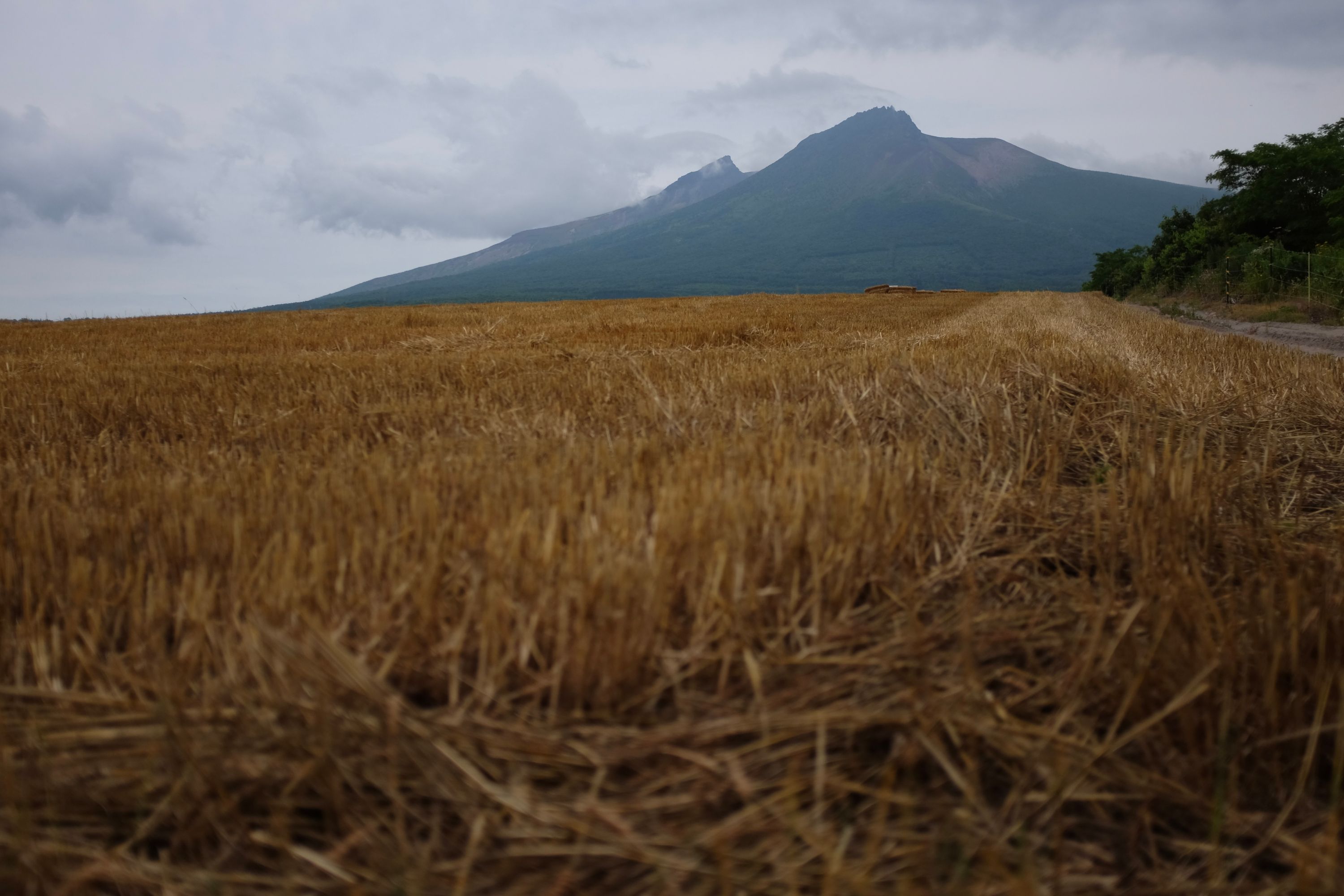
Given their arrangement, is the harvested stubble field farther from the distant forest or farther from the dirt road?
the distant forest

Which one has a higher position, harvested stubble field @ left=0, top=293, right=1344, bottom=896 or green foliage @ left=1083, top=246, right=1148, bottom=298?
green foliage @ left=1083, top=246, right=1148, bottom=298

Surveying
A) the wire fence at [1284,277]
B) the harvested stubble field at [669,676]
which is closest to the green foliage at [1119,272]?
the wire fence at [1284,277]

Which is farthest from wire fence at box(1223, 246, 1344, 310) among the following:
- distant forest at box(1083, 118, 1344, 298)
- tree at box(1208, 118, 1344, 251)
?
tree at box(1208, 118, 1344, 251)

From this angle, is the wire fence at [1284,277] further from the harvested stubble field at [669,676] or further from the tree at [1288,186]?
the harvested stubble field at [669,676]

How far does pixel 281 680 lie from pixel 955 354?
189 inches

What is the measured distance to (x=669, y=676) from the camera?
1306 mm

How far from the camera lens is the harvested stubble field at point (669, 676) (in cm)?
103

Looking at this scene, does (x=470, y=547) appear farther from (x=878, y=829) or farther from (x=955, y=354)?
(x=955, y=354)

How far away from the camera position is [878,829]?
924mm

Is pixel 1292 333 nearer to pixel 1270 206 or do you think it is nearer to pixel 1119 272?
pixel 1270 206

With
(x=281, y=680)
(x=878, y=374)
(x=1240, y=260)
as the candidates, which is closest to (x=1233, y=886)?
(x=281, y=680)

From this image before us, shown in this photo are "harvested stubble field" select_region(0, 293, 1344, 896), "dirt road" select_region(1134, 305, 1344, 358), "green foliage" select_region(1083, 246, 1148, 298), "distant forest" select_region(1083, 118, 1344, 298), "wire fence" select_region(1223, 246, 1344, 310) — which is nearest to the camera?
"harvested stubble field" select_region(0, 293, 1344, 896)

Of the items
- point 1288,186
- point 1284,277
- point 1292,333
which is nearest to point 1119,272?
point 1288,186

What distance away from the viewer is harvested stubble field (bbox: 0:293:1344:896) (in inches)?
40.5
